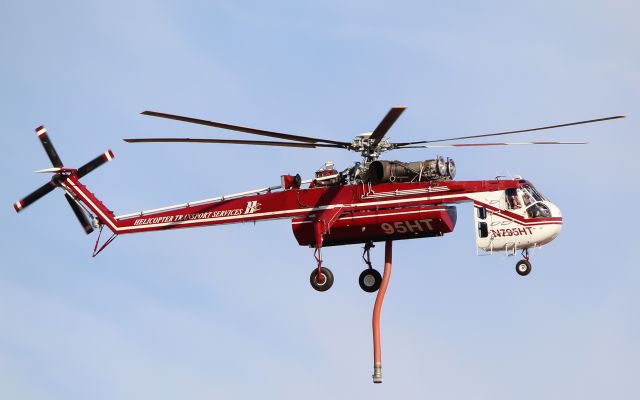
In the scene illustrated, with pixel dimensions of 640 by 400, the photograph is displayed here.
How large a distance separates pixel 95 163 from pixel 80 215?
2009 mm

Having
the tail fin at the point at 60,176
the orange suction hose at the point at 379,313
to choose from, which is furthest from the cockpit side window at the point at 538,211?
the tail fin at the point at 60,176

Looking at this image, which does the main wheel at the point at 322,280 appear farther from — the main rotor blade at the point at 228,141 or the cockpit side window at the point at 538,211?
the cockpit side window at the point at 538,211

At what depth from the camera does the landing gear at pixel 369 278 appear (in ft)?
119

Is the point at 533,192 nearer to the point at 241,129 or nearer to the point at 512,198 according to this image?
the point at 512,198

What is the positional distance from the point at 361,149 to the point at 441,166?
2634 mm

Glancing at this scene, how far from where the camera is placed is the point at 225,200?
37.1 m

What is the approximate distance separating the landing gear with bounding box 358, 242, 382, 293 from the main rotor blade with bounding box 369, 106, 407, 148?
525 cm

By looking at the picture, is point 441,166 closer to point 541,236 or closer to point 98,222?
point 541,236

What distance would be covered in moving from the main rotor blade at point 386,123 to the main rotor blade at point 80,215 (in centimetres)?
1224

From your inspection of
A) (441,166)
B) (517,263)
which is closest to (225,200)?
(441,166)

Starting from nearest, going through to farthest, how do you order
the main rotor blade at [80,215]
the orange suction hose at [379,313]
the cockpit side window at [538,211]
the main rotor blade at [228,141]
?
the main rotor blade at [228,141]
the orange suction hose at [379,313]
the cockpit side window at [538,211]
the main rotor blade at [80,215]

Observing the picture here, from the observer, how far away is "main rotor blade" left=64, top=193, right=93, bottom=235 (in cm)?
3894

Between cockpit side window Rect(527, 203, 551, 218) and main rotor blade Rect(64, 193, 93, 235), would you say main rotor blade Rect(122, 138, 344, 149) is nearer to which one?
cockpit side window Rect(527, 203, 551, 218)

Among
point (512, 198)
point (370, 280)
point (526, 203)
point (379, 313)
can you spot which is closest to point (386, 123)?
point (512, 198)
